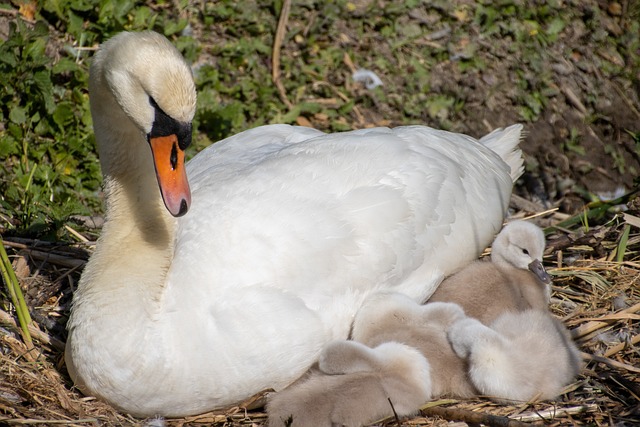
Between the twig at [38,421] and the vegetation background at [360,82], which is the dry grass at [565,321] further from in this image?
the vegetation background at [360,82]

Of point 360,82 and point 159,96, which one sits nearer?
point 159,96

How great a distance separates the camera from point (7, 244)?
516 centimetres

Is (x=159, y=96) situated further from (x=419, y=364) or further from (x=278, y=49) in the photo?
(x=278, y=49)

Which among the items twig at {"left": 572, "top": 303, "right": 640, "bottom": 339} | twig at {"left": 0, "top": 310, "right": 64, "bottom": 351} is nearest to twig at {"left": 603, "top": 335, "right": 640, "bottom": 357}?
twig at {"left": 572, "top": 303, "right": 640, "bottom": 339}

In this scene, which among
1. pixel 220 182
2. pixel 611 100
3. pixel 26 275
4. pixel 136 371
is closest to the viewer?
pixel 136 371

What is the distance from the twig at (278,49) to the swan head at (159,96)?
152 inches

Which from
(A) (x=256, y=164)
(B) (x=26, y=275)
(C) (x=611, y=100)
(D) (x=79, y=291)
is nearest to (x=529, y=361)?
(A) (x=256, y=164)

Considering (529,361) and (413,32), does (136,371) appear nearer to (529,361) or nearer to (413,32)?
(529,361)

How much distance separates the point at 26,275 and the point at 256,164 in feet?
5.11

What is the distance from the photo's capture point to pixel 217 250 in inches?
159

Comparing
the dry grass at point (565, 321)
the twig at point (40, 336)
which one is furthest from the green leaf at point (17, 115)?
the twig at point (40, 336)

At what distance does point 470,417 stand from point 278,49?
456cm

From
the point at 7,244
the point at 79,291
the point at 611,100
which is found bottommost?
the point at 611,100

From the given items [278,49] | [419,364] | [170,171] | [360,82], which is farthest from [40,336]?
[360,82]
